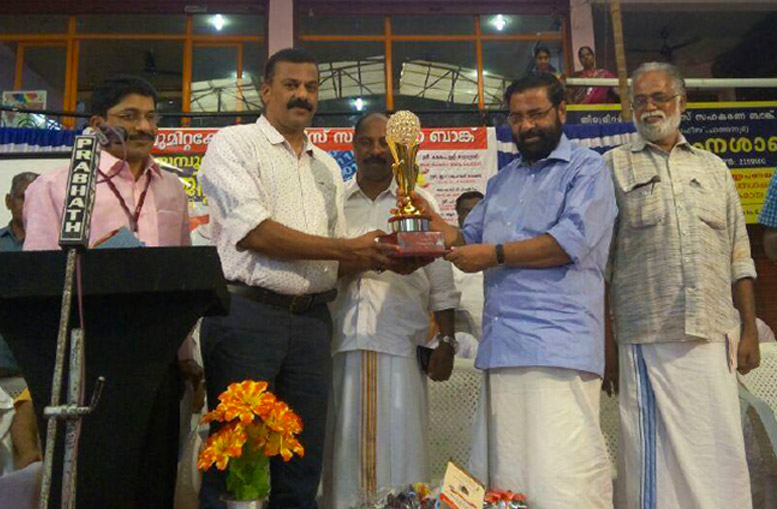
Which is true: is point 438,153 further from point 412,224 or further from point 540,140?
point 412,224

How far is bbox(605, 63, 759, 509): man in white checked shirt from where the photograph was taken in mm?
2289

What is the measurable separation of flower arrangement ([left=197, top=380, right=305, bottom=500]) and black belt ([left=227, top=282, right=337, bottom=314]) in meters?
0.49

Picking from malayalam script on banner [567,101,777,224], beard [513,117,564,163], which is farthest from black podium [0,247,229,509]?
malayalam script on banner [567,101,777,224]

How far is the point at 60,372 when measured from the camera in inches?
49.4

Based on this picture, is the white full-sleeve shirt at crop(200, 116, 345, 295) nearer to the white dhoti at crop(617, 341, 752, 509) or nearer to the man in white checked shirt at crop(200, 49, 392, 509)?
the man in white checked shirt at crop(200, 49, 392, 509)

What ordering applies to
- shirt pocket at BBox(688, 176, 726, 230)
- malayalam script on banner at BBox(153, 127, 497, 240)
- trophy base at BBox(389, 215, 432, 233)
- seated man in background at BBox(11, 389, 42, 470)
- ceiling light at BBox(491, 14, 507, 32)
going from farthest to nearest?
1. ceiling light at BBox(491, 14, 507, 32)
2. malayalam script on banner at BBox(153, 127, 497, 240)
3. seated man in background at BBox(11, 389, 42, 470)
4. shirt pocket at BBox(688, 176, 726, 230)
5. trophy base at BBox(389, 215, 432, 233)

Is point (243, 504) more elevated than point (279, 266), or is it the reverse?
point (279, 266)

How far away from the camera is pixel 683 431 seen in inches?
91.2

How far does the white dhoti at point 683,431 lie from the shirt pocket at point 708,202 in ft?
1.44

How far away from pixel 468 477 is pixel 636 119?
149cm

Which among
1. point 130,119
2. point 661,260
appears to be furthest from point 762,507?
point 130,119

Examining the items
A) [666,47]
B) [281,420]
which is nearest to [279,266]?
[281,420]

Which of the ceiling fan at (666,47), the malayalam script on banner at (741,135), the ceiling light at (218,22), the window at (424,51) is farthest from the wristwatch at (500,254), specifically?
the ceiling fan at (666,47)

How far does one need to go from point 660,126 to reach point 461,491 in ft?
4.93
